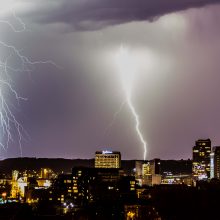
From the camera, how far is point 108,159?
13662 centimetres

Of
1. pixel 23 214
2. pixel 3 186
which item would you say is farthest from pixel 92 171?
pixel 23 214

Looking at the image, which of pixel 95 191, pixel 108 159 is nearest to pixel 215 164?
pixel 108 159

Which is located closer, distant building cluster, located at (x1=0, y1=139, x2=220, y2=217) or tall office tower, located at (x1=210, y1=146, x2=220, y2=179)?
distant building cluster, located at (x1=0, y1=139, x2=220, y2=217)

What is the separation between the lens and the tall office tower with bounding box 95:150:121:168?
135750mm

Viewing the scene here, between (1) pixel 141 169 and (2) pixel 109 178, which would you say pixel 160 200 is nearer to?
(2) pixel 109 178

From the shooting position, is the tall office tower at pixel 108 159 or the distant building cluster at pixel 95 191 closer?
the distant building cluster at pixel 95 191

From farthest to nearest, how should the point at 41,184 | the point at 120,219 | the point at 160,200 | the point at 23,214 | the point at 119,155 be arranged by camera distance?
the point at 119,155 → the point at 41,184 → the point at 160,200 → the point at 120,219 → the point at 23,214

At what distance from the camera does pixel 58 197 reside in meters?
81.8

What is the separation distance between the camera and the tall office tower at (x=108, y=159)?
445 ft

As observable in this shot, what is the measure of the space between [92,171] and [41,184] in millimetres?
13037

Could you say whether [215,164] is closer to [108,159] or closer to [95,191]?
[108,159]

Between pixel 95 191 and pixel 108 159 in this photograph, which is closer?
pixel 95 191

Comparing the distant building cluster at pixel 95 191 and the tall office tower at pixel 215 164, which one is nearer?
the distant building cluster at pixel 95 191

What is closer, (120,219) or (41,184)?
(120,219)
